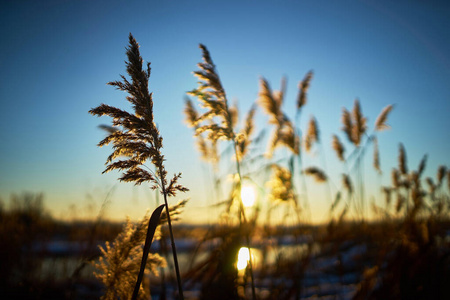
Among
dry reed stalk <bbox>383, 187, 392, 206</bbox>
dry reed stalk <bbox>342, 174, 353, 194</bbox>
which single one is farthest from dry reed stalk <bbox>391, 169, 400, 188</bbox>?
dry reed stalk <bbox>342, 174, 353, 194</bbox>

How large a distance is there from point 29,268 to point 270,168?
356cm

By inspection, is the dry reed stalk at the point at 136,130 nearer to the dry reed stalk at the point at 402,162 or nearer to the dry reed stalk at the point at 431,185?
the dry reed stalk at the point at 402,162

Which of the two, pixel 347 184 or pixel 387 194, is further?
pixel 387 194

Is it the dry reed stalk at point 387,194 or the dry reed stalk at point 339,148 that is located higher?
the dry reed stalk at point 339,148

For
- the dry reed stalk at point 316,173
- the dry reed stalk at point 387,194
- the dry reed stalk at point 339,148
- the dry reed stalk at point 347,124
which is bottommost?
the dry reed stalk at point 387,194

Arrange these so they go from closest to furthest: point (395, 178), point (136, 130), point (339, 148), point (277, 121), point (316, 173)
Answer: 1. point (136, 130)
2. point (277, 121)
3. point (316, 173)
4. point (339, 148)
5. point (395, 178)

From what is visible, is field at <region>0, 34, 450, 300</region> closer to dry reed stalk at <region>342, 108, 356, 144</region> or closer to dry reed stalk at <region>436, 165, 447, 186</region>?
dry reed stalk at <region>342, 108, 356, 144</region>

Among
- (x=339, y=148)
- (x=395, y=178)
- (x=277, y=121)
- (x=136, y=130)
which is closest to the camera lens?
(x=136, y=130)

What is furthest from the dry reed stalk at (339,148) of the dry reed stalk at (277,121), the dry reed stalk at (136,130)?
Result: the dry reed stalk at (136,130)

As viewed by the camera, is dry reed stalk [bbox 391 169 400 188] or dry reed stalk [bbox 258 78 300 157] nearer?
dry reed stalk [bbox 258 78 300 157]

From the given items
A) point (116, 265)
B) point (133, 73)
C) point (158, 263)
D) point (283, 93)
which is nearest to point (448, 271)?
point (283, 93)

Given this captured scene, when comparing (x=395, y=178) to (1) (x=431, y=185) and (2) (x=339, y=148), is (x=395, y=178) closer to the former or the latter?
(1) (x=431, y=185)

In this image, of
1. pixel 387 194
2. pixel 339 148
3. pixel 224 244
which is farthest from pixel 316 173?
pixel 387 194

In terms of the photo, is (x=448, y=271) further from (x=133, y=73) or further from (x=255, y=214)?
(x=133, y=73)
